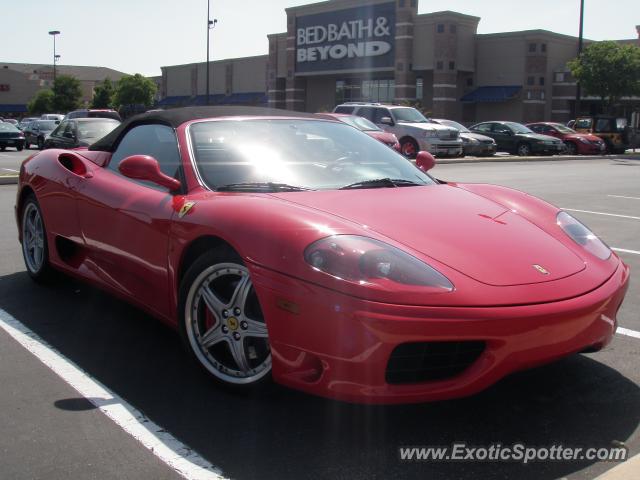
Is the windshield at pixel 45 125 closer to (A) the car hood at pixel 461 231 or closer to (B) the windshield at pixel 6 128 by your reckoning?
(B) the windshield at pixel 6 128

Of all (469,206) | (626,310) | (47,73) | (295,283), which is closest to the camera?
(295,283)

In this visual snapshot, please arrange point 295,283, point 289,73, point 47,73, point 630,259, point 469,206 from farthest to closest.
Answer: point 47,73 → point 289,73 → point 630,259 → point 469,206 → point 295,283

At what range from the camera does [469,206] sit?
3645mm

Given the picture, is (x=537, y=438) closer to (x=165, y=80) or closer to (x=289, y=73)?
(x=289, y=73)

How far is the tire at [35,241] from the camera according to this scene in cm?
518

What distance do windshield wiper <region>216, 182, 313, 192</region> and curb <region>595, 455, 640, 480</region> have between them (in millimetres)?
1878

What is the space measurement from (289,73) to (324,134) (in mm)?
58843

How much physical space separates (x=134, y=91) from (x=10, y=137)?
37.2 m

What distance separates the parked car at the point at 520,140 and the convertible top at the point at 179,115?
25.6 m

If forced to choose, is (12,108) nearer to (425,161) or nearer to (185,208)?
(425,161)

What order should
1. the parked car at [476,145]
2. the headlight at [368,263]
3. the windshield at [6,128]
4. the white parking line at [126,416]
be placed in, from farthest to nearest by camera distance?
the windshield at [6,128] < the parked car at [476,145] < the headlight at [368,263] < the white parking line at [126,416]

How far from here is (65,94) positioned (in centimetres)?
7388

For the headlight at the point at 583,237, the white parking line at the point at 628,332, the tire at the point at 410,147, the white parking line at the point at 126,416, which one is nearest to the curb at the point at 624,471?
the headlight at the point at 583,237

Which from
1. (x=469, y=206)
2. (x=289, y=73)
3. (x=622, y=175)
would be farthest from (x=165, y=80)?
(x=469, y=206)
